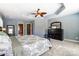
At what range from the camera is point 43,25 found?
72.1 inches

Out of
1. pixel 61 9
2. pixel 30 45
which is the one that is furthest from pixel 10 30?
pixel 61 9

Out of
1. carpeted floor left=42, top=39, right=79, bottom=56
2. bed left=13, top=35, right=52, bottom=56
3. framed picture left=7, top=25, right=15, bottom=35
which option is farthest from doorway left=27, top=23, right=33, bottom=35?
carpeted floor left=42, top=39, right=79, bottom=56

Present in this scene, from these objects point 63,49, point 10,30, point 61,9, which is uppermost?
point 61,9

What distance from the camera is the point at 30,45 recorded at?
176cm

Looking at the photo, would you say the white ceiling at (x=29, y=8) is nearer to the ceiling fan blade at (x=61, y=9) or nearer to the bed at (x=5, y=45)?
the ceiling fan blade at (x=61, y=9)

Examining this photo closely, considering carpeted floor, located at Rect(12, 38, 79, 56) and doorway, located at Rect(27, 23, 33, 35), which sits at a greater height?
doorway, located at Rect(27, 23, 33, 35)

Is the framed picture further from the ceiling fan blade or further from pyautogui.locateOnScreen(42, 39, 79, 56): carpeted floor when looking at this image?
the ceiling fan blade

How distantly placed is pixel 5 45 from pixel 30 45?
1.20ft

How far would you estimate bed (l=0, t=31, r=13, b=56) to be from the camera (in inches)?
62.4

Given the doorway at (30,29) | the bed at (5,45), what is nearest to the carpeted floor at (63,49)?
the bed at (5,45)

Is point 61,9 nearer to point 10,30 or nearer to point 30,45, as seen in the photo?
point 30,45

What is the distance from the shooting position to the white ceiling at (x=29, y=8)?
1703 mm

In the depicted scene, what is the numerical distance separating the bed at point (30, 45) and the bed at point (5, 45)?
0.08 metres

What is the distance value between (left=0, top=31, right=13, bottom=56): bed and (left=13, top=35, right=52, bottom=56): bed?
8cm
